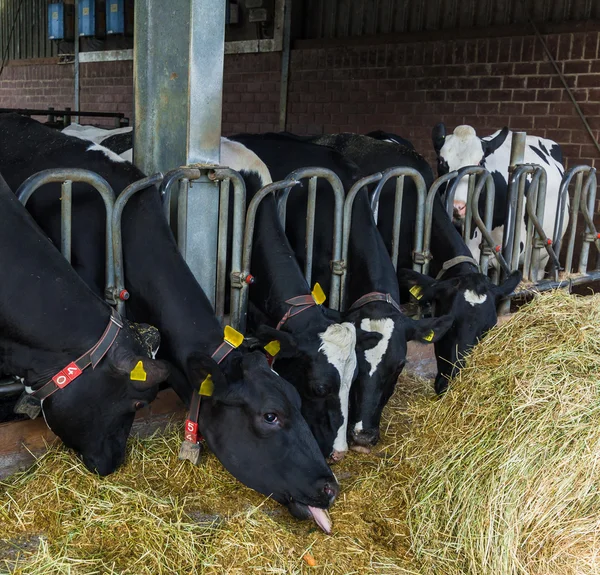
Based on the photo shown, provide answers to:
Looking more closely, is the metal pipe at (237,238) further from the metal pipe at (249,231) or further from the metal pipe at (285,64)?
the metal pipe at (285,64)

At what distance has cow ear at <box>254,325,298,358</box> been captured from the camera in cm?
358

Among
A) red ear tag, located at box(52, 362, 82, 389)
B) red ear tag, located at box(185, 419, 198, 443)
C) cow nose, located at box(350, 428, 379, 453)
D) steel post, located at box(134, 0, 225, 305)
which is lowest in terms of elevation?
cow nose, located at box(350, 428, 379, 453)

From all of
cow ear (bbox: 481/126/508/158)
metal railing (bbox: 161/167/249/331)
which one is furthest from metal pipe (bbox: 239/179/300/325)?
cow ear (bbox: 481/126/508/158)

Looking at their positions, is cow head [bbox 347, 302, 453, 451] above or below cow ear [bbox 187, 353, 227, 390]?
below

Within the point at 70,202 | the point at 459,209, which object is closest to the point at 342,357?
the point at 70,202

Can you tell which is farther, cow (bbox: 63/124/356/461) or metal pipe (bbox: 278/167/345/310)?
metal pipe (bbox: 278/167/345/310)

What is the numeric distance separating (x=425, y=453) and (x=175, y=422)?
4.24 ft

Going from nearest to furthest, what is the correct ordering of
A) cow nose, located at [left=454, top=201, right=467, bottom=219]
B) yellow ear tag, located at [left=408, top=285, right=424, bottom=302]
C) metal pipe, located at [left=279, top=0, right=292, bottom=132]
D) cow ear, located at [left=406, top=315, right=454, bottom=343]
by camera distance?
1. cow ear, located at [left=406, top=315, right=454, bottom=343]
2. yellow ear tag, located at [left=408, top=285, right=424, bottom=302]
3. cow nose, located at [left=454, top=201, right=467, bottom=219]
4. metal pipe, located at [left=279, top=0, right=292, bottom=132]

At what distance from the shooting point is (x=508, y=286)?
4902 mm

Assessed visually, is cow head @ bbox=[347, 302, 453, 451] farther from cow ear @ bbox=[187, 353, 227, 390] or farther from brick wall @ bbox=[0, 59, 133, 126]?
brick wall @ bbox=[0, 59, 133, 126]

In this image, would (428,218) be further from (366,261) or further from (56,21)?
(56,21)

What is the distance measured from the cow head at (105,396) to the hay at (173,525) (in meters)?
0.27

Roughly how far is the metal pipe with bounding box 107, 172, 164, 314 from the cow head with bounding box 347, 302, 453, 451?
4.07ft

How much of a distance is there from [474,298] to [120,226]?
2224mm
